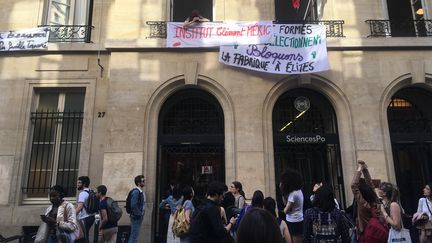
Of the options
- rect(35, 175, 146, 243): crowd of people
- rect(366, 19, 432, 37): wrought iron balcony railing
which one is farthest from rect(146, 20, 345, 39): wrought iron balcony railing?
rect(35, 175, 146, 243): crowd of people

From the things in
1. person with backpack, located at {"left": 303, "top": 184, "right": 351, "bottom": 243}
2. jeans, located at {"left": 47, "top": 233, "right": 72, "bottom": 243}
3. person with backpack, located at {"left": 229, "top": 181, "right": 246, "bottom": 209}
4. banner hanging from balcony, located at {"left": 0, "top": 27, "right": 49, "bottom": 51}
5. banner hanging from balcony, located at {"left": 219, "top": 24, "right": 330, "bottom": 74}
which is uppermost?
banner hanging from balcony, located at {"left": 0, "top": 27, "right": 49, "bottom": 51}

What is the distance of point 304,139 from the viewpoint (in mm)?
10828

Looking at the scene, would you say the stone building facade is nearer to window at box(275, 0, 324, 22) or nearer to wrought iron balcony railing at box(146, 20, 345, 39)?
wrought iron balcony railing at box(146, 20, 345, 39)

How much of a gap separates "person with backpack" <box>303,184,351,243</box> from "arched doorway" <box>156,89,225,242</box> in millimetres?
5842

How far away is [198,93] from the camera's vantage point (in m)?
11.4

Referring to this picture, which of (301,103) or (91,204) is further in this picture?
(301,103)

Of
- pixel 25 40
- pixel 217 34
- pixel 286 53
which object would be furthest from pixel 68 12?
pixel 286 53

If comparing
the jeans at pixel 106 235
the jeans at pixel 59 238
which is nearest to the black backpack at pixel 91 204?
the jeans at pixel 106 235

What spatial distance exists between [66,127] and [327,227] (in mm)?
8751

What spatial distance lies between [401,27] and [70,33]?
34.0 feet

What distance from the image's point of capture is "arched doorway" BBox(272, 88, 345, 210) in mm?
10906

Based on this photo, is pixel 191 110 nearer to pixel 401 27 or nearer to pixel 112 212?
pixel 112 212

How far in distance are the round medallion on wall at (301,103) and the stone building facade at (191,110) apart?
0.18 m

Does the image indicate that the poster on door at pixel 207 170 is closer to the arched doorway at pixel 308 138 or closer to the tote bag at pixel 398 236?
the arched doorway at pixel 308 138
